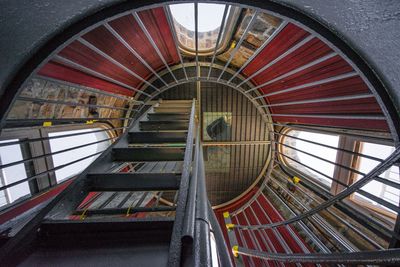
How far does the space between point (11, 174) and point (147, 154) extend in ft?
9.09

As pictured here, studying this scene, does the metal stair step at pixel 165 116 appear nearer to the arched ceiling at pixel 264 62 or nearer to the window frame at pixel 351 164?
the arched ceiling at pixel 264 62

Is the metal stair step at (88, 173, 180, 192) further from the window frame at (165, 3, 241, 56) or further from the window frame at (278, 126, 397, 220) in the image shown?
the window frame at (278, 126, 397, 220)

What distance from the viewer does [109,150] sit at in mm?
1724

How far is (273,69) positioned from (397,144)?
2.83 metres

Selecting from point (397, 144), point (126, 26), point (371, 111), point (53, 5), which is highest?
point (126, 26)

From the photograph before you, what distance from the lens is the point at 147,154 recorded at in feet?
5.86

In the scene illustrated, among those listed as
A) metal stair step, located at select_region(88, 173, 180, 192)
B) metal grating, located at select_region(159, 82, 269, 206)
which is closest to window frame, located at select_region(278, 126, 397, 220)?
metal grating, located at select_region(159, 82, 269, 206)

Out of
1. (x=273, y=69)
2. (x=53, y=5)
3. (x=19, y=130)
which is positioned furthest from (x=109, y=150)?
(x=273, y=69)

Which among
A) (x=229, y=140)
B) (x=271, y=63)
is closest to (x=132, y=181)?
(x=271, y=63)

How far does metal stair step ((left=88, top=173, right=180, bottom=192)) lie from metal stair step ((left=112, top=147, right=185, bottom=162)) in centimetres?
42

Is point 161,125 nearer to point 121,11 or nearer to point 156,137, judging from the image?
point 156,137

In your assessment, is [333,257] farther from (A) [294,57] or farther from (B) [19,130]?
(B) [19,130]

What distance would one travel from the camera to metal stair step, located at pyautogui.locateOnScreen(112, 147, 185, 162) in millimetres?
1774

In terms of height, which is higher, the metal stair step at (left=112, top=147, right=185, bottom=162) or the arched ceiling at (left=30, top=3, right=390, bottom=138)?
the arched ceiling at (left=30, top=3, right=390, bottom=138)
